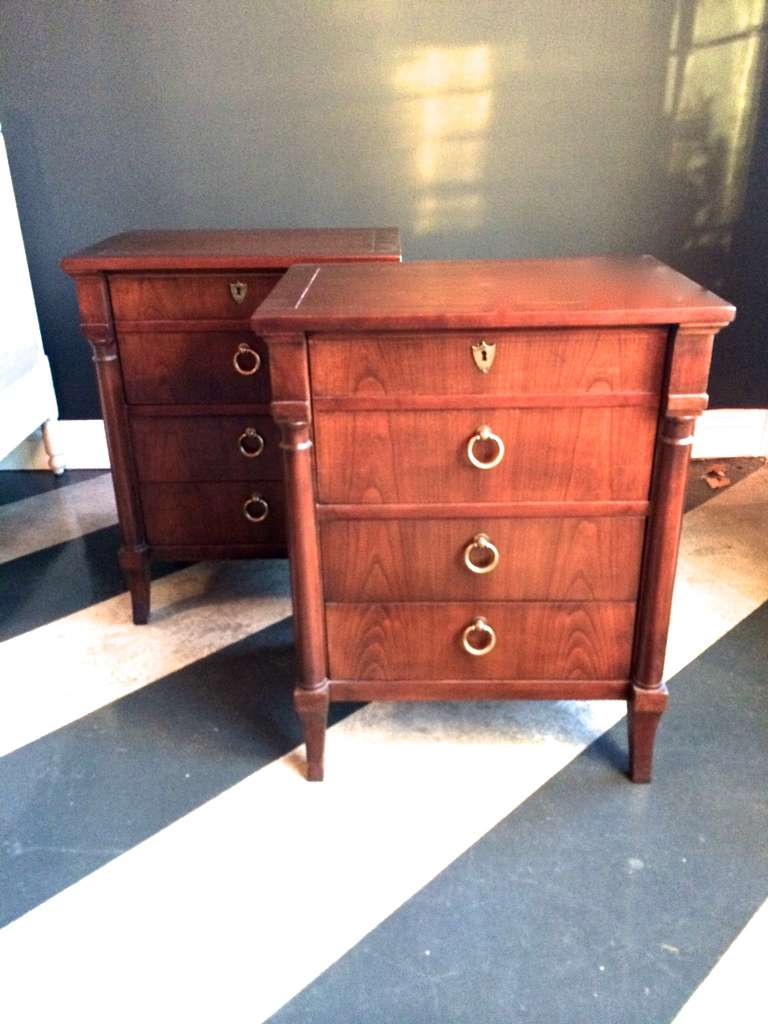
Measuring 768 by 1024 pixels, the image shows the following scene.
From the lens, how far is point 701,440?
8.07ft

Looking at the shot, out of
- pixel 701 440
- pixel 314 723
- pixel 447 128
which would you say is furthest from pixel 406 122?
pixel 314 723

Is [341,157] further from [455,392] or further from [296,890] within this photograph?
[296,890]

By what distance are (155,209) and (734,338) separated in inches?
62.5

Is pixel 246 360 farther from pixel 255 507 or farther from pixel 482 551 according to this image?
pixel 482 551

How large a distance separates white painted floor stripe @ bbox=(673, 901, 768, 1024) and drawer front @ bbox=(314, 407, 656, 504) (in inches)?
22.1

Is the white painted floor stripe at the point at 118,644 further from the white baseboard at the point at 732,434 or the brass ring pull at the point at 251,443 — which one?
the white baseboard at the point at 732,434

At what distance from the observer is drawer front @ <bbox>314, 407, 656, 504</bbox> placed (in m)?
1.11

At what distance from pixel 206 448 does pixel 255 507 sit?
0.48ft

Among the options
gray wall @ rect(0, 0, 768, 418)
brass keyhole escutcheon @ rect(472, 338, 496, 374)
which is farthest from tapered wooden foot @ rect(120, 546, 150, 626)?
gray wall @ rect(0, 0, 768, 418)

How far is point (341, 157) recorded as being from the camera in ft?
7.00

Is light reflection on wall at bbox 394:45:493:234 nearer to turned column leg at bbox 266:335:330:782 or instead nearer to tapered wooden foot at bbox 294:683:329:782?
turned column leg at bbox 266:335:330:782

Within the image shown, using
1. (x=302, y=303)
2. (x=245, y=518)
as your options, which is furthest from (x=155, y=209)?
(x=302, y=303)

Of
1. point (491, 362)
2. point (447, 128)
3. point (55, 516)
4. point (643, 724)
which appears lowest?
point (55, 516)

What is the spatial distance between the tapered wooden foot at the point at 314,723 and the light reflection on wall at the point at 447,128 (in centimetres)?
140
